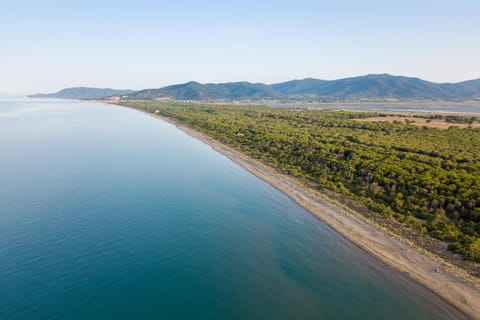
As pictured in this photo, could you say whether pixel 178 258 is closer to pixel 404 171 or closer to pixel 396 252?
pixel 396 252

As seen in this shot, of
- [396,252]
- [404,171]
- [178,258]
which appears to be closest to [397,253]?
[396,252]

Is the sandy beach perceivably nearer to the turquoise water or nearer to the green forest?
the turquoise water

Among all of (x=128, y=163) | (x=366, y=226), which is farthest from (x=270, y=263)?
(x=128, y=163)

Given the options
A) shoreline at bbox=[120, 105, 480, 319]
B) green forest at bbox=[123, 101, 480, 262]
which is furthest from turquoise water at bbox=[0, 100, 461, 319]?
green forest at bbox=[123, 101, 480, 262]

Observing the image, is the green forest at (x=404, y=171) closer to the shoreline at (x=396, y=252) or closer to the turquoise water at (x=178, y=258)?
the shoreline at (x=396, y=252)

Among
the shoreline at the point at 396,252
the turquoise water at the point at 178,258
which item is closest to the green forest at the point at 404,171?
the shoreline at the point at 396,252
